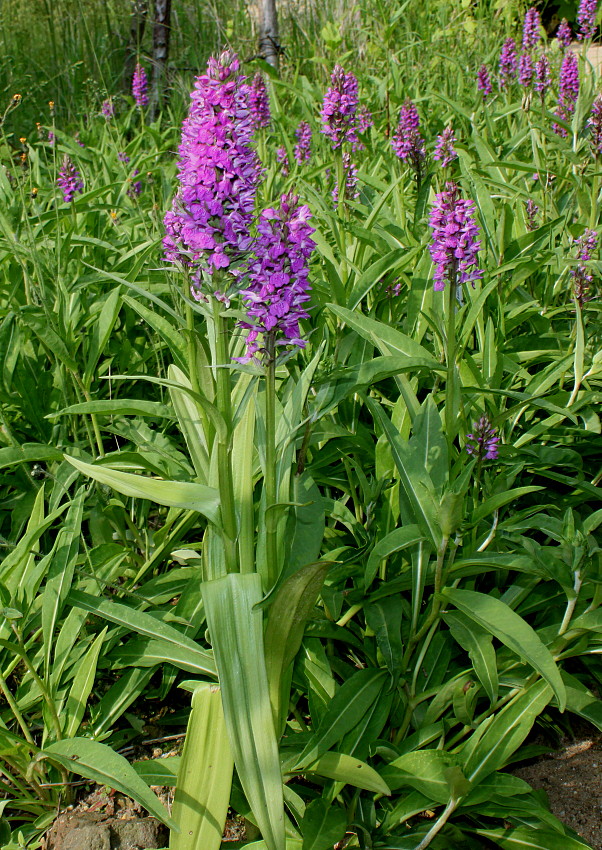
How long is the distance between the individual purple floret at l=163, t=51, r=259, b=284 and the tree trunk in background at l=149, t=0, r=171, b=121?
6.05 metres

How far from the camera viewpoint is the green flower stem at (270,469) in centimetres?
160

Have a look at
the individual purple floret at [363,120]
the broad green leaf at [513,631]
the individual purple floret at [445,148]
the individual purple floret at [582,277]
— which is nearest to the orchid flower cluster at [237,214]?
the broad green leaf at [513,631]

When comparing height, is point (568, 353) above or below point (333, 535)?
above

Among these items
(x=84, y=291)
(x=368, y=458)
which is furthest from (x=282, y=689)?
(x=84, y=291)

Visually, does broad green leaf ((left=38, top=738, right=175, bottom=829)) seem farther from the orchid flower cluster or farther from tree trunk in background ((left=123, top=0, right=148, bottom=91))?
tree trunk in background ((left=123, top=0, right=148, bottom=91))

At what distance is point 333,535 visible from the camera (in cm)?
236

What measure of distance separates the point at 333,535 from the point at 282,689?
27.6 inches

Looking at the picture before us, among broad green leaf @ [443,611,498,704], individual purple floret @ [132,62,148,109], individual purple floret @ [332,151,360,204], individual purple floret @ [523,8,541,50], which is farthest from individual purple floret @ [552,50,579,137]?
broad green leaf @ [443,611,498,704]

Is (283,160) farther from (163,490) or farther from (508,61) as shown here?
(163,490)

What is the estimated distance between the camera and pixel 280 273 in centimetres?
154

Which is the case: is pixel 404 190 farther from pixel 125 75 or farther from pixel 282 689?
pixel 125 75

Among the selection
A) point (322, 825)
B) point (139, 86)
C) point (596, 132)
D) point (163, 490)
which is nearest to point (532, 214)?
point (596, 132)

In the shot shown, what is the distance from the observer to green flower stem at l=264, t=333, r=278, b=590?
160cm

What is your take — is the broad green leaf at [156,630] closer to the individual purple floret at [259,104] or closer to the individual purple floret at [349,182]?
the individual purple floret at [349,182]
